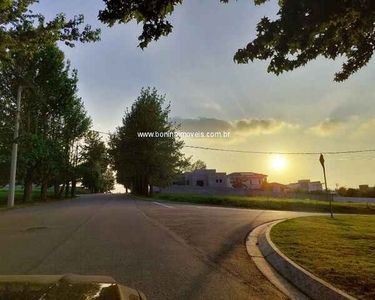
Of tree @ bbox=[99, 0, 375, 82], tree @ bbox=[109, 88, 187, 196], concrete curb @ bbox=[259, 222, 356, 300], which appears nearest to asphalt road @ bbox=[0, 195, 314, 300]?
concrete curb @ bbox=[259, 222, 356, 300]

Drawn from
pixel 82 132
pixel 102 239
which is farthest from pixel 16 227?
pixel 82 132

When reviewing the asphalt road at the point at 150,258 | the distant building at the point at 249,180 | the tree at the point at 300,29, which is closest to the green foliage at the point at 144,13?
the tree at the point at 300,29

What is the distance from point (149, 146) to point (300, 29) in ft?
130

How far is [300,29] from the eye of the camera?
239 inches

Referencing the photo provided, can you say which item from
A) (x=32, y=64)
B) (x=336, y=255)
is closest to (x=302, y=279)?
(x=336, y=255)

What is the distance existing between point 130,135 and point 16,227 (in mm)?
35632

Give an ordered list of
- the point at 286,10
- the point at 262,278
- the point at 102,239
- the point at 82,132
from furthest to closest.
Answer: the point at 82,132 → the point at 102,239 → the point at 286,10 → the point at 262,278

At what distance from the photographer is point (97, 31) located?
14766 millimetres

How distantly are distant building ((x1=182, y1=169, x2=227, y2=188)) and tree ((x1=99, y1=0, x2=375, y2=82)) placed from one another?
3301 inches

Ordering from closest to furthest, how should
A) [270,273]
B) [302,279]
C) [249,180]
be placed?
[302,279] → [270,273] → [249,180]

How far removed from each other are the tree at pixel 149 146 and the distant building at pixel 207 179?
146 feet

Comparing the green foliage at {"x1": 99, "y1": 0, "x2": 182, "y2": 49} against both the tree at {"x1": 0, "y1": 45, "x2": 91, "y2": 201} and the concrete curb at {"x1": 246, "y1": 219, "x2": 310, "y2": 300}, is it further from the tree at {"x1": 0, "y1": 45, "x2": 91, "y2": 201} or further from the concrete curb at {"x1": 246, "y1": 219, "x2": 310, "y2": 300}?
the tree at {"x1": 0, "y1": 45, "x2": 91, "y2": 201}

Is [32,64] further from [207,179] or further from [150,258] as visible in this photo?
[207,179]

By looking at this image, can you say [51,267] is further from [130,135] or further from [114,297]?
[130,135]
